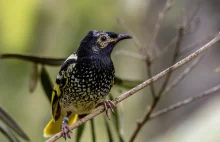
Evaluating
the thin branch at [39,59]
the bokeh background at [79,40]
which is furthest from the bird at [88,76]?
the bokeh background at [79,40]

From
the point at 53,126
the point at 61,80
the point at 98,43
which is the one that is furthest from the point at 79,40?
the point at 98,43

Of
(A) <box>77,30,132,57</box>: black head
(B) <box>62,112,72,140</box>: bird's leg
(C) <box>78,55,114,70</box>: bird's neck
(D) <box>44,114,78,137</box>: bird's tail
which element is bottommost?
(D) <box>44,114,78,137</box>: bird's tail

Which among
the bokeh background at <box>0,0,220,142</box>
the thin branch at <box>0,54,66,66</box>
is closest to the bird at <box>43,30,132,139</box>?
the thin branch at <box>0,54,66,66</box>

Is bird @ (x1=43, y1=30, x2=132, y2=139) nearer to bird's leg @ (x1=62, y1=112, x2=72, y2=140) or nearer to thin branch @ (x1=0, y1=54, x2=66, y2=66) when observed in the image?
bird's leg @ (x1=62, y1=112, x2=72, y2=140)

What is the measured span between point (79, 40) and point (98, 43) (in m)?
2.53

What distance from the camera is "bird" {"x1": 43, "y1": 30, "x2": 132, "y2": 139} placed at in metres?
2.71

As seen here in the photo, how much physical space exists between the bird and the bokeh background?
1656mm

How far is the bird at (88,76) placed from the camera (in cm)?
271

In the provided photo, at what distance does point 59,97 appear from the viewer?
2.93 m

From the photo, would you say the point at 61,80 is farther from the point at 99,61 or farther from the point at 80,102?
the point at 99,61

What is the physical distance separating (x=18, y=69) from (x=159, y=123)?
2293 mm

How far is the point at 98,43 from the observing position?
8.93 feet

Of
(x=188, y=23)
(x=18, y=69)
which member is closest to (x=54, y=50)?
(x=18, y=69)

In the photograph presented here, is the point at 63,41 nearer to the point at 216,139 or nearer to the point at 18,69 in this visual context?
the point at 18,69
